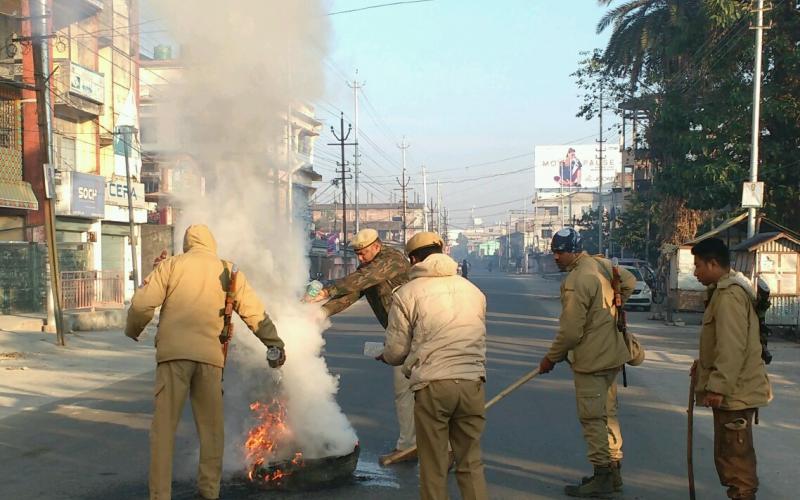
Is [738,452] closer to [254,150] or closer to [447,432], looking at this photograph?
[447,432]

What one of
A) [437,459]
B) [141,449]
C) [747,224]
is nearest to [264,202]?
[141,449]

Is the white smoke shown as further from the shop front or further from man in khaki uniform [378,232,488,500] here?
the shop front

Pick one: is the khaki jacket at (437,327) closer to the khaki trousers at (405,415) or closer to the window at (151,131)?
the khaki trousers at (405,415)

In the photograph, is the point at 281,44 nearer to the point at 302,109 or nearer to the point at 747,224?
the point at 302,109

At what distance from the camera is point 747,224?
21.0 m

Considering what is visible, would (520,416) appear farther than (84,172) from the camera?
No

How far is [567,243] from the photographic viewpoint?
5949 mm

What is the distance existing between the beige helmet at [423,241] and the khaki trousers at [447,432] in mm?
968

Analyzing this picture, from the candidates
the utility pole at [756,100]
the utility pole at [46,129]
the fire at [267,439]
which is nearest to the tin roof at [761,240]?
the utility pole at [756,100]

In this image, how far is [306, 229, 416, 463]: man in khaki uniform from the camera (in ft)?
20.8

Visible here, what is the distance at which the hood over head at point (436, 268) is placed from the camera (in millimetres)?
4609

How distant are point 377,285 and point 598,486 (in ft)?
7.14

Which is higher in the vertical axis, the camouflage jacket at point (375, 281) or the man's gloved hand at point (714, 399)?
the camouflage jacket at point (375, 281)

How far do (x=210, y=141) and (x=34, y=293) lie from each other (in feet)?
63.2
